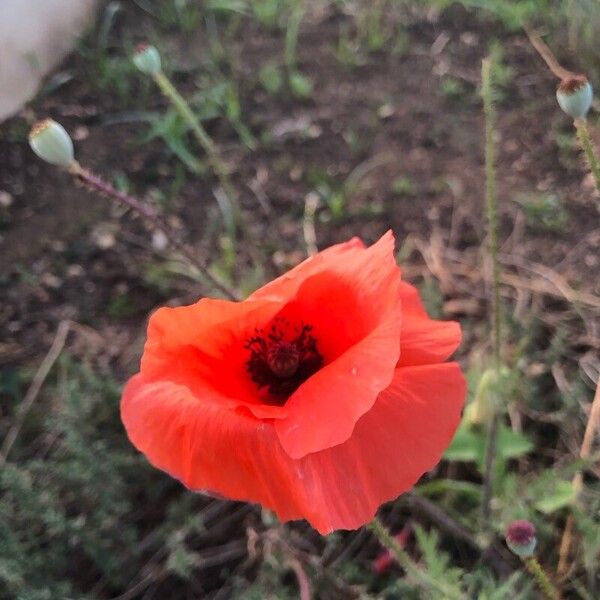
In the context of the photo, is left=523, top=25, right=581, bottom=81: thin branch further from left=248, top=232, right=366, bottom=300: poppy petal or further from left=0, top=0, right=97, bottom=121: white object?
left=248, top=232, right=366, bottom=300: poppy petal

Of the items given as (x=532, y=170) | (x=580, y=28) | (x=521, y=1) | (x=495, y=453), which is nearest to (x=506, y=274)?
(x=532, y=170)

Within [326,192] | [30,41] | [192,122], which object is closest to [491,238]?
[192,122]

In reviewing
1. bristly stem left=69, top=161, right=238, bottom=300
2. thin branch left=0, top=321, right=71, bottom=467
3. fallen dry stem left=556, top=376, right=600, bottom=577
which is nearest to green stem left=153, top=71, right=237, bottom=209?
bristly stem left=69, top=161, right=238, bottom=300

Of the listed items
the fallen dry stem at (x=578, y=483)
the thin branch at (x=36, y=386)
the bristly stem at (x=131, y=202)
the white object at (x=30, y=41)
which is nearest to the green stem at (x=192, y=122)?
the bristly stem at (x=131, y=202)

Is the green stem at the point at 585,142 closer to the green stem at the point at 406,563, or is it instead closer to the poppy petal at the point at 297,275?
the poppy petal at the point at 297,275

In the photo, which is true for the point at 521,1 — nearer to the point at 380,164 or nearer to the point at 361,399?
the point at 380,164

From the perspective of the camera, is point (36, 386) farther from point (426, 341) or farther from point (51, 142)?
point (426, 341)
